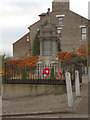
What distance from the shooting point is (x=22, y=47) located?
36.2 metres

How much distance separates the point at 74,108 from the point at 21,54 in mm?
31126

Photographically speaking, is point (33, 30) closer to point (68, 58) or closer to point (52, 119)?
point (68, 58)

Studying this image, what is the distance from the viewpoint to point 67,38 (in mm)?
32812

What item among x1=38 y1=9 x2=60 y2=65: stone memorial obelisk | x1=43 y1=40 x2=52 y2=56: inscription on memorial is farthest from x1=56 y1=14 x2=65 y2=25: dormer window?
x1=43 y1=40 x2=52 y2=56: inscription on memorial

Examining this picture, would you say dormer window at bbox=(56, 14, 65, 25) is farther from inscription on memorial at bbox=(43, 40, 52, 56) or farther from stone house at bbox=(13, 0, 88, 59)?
inscription on memorial at bbox=(43, 40, 52, 56)

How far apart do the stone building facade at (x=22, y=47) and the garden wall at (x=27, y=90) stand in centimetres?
2604

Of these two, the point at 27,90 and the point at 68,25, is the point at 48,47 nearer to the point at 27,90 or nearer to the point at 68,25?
the point at 27,90

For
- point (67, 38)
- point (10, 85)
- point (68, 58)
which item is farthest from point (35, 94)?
point (67, 38)

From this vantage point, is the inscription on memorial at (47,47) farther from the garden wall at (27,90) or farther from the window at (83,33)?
the window at (83,33)

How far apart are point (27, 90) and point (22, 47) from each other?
27.4m

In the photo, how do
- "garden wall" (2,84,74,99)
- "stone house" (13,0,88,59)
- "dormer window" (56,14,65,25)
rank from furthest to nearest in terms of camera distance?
"dormer window" (56,14,65,25) < "stone house" (13,0,88,59) < "garden wall" (2,84,74,99)

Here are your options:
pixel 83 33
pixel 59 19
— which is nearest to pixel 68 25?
pixel 59 19

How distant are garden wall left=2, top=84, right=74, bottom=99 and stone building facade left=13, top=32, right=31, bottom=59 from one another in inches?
1025

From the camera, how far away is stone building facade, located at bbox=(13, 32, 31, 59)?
118 ft
